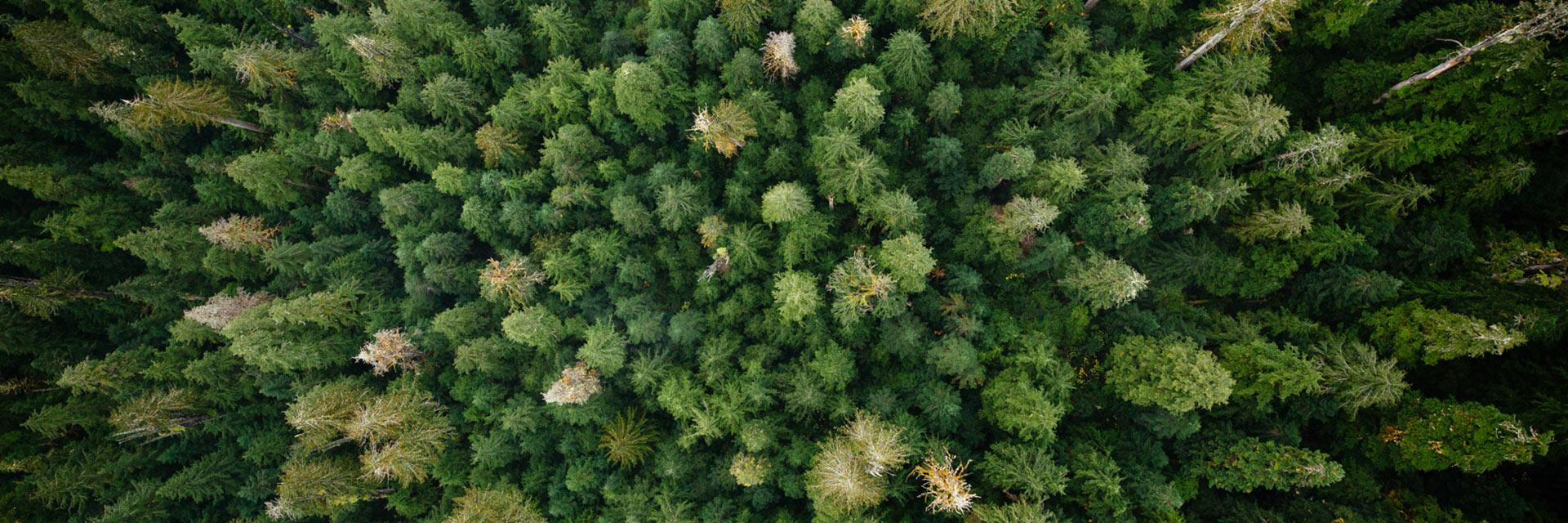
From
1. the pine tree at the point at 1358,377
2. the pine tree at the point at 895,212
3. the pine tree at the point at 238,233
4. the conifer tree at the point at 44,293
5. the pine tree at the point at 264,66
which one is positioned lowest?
the conifer tree at the point at 44,293

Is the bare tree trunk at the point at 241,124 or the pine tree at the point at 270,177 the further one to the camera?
the bare tree trunk at the point at 241,124

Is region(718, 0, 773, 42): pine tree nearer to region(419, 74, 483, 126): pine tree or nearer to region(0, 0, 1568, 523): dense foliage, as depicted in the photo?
region(0, 0, 1568, 523): dense foliage

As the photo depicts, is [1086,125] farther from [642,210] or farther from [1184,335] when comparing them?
[642,210]

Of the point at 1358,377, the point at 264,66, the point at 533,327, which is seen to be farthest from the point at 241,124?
the point at 1358,377

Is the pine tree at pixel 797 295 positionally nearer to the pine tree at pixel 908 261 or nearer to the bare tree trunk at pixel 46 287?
the pine tree at pixel 908 261

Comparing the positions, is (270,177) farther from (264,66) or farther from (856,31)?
(856,31)

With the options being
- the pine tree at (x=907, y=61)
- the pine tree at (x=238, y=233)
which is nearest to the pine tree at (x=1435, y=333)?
the pine tree at (x=907, y=61)
